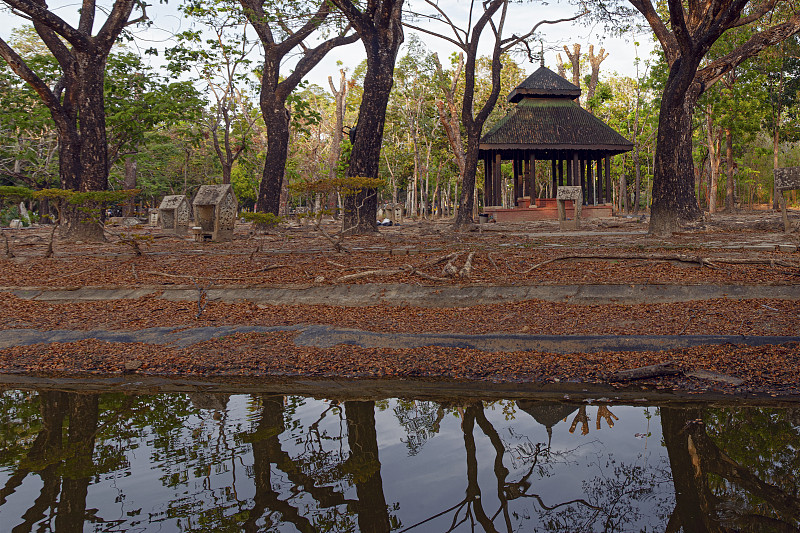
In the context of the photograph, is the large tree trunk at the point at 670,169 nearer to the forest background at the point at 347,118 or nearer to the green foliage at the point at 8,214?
the forest background at the point at 347,118

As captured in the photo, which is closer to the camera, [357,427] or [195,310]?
[357,427]

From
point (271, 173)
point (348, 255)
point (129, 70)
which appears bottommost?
point (348, 255)

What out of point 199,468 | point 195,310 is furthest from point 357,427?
point 195,310

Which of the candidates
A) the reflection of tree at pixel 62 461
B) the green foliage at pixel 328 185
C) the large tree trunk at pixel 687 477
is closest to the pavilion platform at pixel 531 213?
the green foliage at pixel 328 185

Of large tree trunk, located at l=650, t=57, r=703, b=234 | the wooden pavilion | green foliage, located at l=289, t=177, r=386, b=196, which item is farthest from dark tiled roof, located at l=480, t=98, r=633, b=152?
green foliage, located at l=289, t=177, r=386, b=196

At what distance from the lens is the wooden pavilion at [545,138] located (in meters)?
28.9

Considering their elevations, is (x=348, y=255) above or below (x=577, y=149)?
below

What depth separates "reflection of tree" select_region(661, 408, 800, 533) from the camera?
317 centimetres

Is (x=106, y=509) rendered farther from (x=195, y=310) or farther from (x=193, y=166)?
(x=193, y=166)

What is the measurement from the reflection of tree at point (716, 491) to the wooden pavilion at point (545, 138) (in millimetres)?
24912

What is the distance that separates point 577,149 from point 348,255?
2107 cm

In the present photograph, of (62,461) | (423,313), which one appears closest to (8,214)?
(423,313)

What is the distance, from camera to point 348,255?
1148cm

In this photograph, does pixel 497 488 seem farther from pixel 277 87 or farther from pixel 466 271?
pixel 277 87
